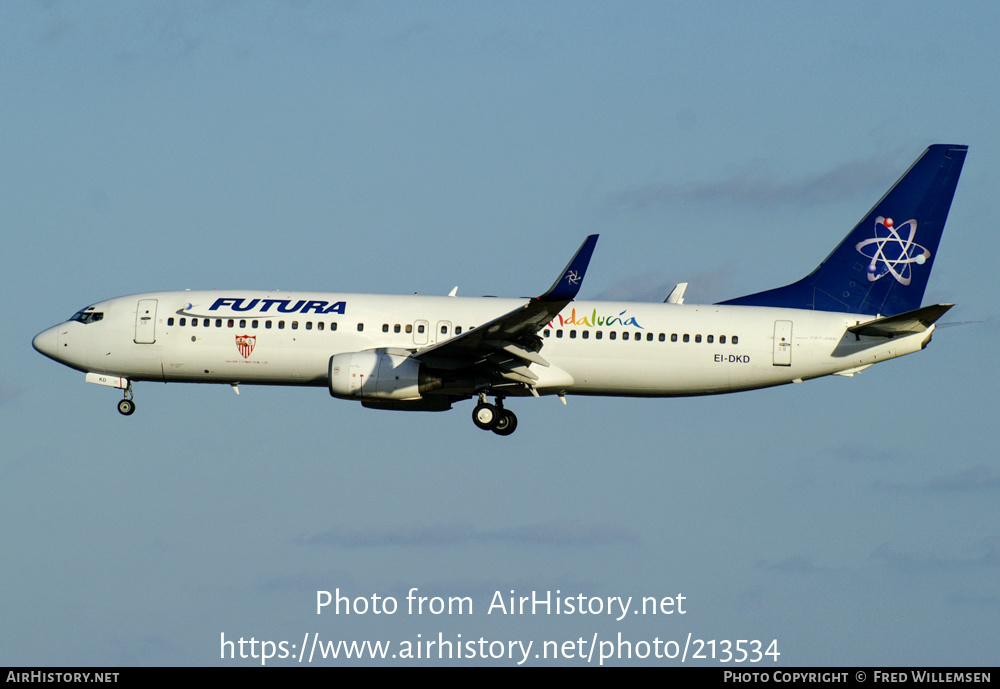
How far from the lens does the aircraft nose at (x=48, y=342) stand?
47.3 meters

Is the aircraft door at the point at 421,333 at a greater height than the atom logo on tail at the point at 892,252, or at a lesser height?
lesser

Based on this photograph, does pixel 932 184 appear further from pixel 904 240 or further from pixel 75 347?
pixel 75 347

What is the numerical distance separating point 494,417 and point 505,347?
3.37 metres

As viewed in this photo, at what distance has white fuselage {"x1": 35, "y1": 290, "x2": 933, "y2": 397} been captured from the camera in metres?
43.7

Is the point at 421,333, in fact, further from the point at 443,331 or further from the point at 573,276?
the point at 573,276

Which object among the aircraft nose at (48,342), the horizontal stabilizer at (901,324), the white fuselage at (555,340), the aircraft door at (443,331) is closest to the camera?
the horizontal stabilizer at (901,324)

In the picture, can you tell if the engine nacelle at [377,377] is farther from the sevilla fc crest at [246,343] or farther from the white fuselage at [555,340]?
the sevilla fc crest at [246,343]

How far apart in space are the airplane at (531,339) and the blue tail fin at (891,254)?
5 centimetres

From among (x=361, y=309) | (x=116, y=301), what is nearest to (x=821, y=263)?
(x=361, y=309)

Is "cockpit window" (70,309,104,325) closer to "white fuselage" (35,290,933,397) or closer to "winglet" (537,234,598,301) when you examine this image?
"white fuselage" (35,290,933,397)

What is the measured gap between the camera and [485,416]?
4441cm

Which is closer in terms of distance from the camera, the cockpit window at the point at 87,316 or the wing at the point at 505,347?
the wing at the point at 505,347

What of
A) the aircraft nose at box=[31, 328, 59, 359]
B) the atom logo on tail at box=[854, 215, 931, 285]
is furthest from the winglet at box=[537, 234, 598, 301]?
the aircraft nose at box=[31, 328, 59, 359]

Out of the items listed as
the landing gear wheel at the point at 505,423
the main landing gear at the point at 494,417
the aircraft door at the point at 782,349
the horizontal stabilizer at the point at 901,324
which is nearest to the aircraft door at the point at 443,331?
the main landing gear at the point at 494,417
